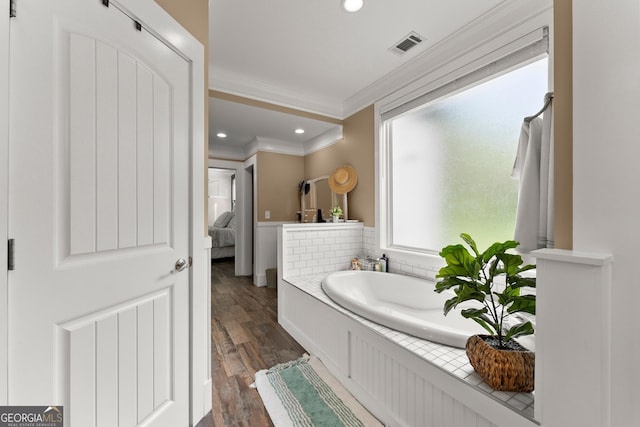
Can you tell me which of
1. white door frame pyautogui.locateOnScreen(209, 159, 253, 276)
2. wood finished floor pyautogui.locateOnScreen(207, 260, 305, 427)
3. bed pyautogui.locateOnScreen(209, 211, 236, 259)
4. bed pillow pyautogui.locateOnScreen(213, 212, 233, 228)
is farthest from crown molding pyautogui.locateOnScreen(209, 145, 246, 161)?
bed pillow pyautogui.locateOnScreen(213, 212, 233, 228)

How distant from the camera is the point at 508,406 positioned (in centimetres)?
95

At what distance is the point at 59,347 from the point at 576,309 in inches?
64.0

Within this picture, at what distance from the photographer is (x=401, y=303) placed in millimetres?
2436

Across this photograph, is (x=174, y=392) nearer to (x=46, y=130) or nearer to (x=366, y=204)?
(x=46, y=130)

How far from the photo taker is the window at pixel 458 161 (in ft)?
6.20

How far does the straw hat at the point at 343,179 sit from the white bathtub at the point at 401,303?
3.77ft

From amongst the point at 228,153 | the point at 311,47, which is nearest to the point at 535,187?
the point at 311,47

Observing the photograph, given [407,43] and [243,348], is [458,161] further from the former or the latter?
[243,348]

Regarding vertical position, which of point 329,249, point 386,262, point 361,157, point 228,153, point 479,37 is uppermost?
point 479,37

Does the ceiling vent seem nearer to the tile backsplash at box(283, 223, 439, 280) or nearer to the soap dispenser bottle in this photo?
the tile backsplash at box(283, 223, 439, 280)

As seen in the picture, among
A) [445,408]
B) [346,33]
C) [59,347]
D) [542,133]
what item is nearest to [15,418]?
[59,347]

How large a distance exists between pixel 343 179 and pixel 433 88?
4.70 feet

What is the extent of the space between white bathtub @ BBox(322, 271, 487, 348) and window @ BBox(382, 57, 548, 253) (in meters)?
0.44

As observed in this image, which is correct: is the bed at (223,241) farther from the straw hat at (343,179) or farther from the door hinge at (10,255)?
the door hinge at (10,255)
